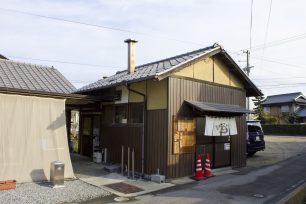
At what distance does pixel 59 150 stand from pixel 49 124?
40.9 inches

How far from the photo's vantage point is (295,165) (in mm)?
15781

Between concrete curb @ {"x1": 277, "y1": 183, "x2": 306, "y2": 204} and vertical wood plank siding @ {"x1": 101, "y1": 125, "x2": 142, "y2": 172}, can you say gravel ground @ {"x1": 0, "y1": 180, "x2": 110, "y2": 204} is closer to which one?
vertical wood plank siding @ {"x1": 101, "y1": 125, "x2": 142, "y2": 172}

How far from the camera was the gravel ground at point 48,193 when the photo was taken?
9.08m

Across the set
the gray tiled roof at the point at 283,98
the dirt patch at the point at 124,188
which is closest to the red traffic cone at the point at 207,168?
the dirt patch at the point at 124,188

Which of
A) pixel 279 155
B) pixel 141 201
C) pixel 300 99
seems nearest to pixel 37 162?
pixel 141 201

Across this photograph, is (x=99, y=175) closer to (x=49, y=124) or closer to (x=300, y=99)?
(x=49, y=124)

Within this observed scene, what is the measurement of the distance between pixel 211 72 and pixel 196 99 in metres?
1.73

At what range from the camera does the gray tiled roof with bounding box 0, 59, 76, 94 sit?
12.4m

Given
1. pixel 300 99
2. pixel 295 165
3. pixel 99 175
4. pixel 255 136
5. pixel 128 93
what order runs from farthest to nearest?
pixel 300 99 < pixel 255 136 < pixel 295 165 < pixel 128 93 < pixel 99 175

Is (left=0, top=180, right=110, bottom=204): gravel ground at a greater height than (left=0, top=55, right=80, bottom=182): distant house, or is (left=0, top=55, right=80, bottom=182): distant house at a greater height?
(left=0, top=55, right=80, bottom=182): distant house

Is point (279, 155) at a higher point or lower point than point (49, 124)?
lower

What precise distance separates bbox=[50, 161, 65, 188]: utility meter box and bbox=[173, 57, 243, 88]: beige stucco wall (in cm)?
536

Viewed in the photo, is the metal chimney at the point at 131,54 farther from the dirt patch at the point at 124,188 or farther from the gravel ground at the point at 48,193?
the gravel ground at the point at 48,193

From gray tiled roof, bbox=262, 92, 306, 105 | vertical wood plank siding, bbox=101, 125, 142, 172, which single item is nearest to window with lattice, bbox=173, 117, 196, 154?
vertical wood plank siding, bbox=101, 125, 142, 172
